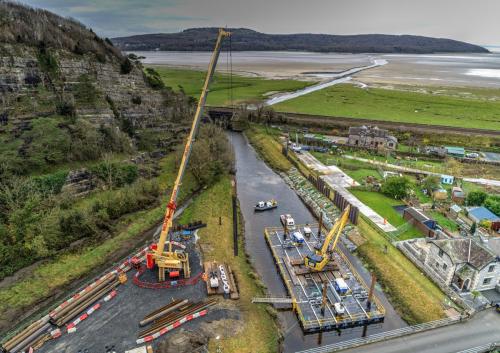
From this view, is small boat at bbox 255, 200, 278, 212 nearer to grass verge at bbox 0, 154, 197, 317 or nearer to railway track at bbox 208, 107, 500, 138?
grass verge at bbox 0, 154, 197, 317

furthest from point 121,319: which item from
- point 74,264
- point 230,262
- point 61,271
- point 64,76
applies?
point 64,76

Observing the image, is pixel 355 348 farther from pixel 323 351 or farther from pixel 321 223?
pixel 321 223

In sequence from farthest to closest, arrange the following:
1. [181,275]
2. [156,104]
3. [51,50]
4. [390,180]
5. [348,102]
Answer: [348,102], [156,104], [51,50], [390,180], [181,275]

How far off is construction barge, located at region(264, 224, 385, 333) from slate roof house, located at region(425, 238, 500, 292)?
26.3ft

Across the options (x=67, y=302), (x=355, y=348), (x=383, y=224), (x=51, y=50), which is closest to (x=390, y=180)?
(x=383, y=224)

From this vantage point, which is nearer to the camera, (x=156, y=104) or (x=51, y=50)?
(x=51, y=50)

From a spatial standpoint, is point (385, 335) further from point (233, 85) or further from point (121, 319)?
point (233, 85)

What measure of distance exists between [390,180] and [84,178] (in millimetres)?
45632

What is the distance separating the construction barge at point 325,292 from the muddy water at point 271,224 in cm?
71

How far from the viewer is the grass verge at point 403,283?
1182 inches

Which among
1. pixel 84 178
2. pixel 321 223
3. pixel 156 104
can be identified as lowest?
pixel 321 223

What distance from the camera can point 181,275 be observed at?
33.5 metres

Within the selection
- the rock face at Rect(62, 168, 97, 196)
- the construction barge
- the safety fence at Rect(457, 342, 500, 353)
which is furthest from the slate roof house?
the rock face at Rect(62, 168, 97, 196)

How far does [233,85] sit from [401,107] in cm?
7492
